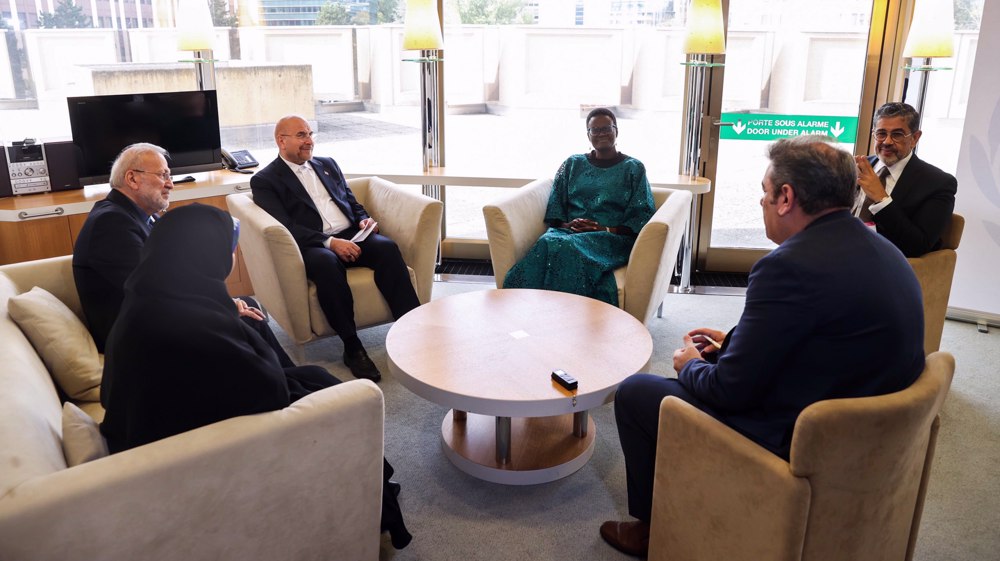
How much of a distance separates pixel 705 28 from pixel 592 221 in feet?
4.49

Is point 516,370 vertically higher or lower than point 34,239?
lower

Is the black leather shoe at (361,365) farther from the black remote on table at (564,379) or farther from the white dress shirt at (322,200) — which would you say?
the black remote on table at (564,379)

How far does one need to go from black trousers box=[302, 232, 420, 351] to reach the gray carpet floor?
305mm

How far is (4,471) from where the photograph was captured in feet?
5.35

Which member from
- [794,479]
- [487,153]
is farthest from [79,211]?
[794,479]

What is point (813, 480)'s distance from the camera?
6.07ft

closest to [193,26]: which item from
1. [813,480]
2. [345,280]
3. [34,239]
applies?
[34,239]

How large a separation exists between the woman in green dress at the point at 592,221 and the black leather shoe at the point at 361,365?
32.8 inches

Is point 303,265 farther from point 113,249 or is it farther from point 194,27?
point 194,27

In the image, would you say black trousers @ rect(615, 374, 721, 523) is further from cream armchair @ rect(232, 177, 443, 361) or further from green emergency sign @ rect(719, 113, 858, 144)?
green emergency sign @ rect(719, 113, 858, 144)

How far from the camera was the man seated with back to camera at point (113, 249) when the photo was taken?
114 inches

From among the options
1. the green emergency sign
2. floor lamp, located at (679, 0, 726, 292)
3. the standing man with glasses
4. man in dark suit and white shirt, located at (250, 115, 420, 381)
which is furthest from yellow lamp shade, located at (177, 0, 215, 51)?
the standing man with glasses

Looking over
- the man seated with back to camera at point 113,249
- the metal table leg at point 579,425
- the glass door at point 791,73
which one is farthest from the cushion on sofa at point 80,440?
the glass door at point 791,73

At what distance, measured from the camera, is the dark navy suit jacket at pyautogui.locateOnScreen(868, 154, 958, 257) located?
3477mm
